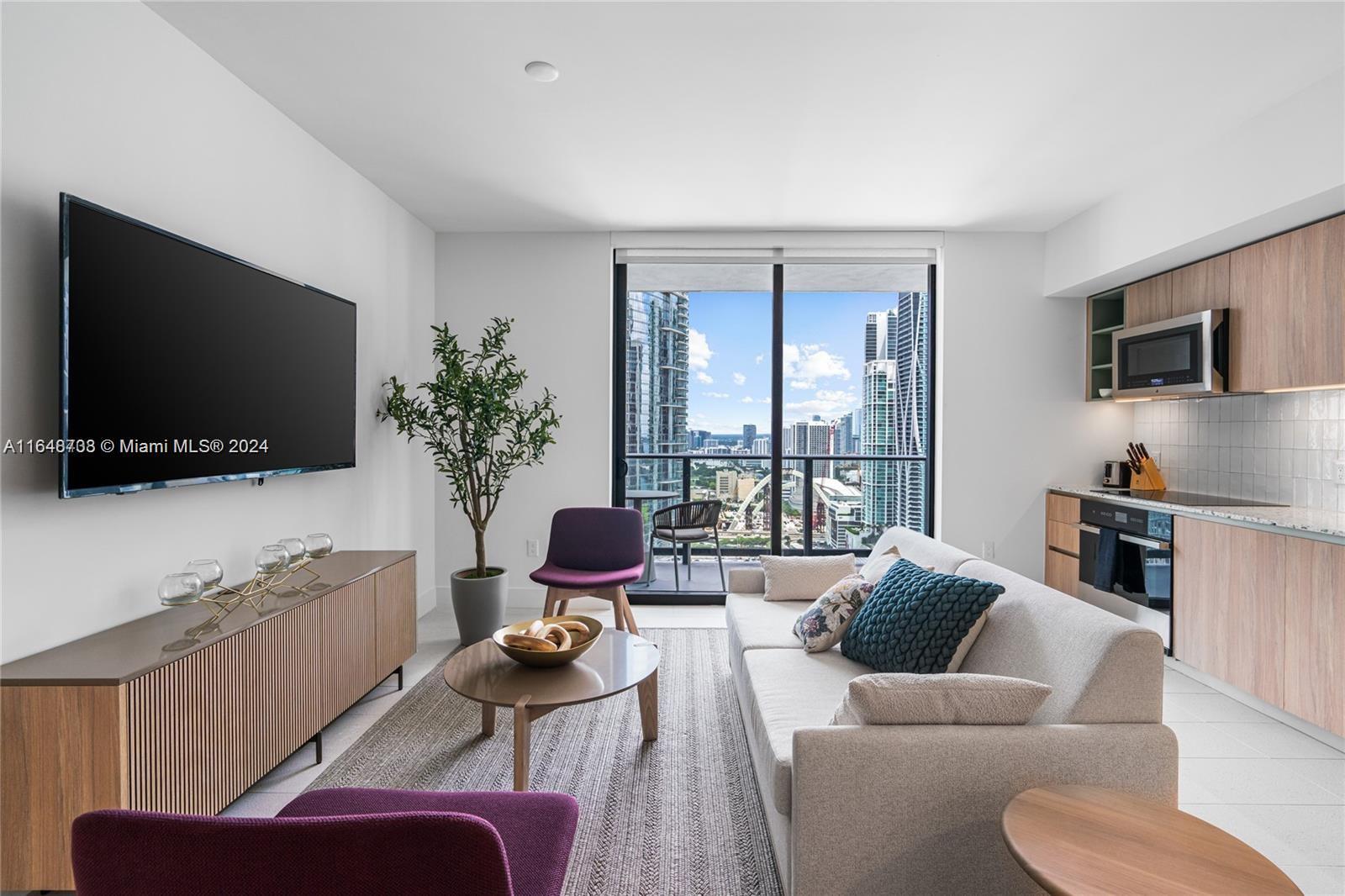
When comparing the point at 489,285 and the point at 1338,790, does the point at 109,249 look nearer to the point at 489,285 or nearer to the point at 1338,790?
the point at 489,285

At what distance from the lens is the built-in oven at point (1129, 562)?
3477 mm

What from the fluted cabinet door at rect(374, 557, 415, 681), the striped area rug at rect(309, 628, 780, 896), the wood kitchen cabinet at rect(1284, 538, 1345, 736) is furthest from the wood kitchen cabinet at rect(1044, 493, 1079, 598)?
the fluted cabinet door at rect(374, 557, 415, 681)

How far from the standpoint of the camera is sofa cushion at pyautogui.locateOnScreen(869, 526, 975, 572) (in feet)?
8.21

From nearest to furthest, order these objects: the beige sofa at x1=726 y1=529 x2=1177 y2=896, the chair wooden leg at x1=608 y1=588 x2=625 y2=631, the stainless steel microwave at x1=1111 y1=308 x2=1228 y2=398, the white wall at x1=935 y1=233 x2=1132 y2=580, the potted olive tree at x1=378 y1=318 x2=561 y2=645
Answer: the beige sofa at x1=726 y1=529 x2=1177 y2=896 → the stainless steel microwave at x1=1111 y1=308 x2=1228 y2=398 → the chair wooden leg at x1=608 y1=588 x2=625 y2=631 → the potted olive tree at x1=378 y1=318 x2=561 y2=645 → the white wall at x1=935 y1=233 x2=1132 y2=580

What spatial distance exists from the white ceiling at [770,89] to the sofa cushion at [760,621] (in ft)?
7.23

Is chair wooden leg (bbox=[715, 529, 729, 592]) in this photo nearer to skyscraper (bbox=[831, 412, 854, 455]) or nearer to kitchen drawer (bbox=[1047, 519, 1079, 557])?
skyscraper (bbox=[831, 412, 854, 455])

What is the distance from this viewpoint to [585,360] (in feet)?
15.2

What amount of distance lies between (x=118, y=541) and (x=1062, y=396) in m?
5.18

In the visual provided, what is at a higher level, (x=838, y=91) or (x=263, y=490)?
(x=838, y=91)

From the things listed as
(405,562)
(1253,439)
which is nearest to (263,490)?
(405,562)

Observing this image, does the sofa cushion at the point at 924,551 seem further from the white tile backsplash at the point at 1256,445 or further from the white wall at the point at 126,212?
the white wall at the point at 126,212

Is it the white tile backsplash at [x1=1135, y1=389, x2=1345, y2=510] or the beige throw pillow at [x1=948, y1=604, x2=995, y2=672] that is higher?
the white tile backsplash at [x1=1135, y1=389, x2=1345, y2=510]

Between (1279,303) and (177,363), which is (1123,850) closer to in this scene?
(177,363)

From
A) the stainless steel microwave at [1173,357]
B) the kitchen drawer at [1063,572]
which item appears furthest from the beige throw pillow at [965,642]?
the kitchen drawer at [1063,572]
